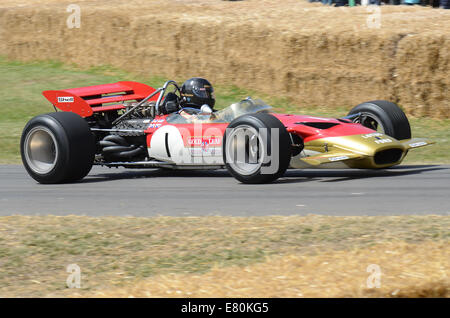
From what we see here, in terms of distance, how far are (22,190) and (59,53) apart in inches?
502

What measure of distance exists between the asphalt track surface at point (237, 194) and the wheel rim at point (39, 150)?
26 centimetres

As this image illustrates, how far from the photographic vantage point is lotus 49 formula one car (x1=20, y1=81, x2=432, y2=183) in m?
8.63

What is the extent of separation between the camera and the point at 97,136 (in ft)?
34.4

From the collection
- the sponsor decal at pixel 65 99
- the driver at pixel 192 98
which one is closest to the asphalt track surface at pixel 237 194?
the driver at pixel 192 98

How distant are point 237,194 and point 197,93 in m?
2.25

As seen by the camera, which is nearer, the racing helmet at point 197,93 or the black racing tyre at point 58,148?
the black racing tyre at point 58,148

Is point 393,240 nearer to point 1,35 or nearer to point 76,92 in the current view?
point 76,92

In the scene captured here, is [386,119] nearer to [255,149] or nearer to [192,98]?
[255,149]

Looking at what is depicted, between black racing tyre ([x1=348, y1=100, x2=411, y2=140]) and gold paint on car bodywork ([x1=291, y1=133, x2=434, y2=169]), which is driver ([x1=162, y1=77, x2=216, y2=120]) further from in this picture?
black racing tyre ([x1=348, y1=100, x2=411, y2=140])

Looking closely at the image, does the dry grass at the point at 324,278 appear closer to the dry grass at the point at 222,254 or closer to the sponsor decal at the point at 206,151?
the dry grass at the point at 222,254

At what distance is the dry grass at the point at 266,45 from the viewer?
14766 millimetres

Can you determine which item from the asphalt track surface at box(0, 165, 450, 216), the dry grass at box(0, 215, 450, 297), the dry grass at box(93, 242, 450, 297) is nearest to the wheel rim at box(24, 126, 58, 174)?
the asphalt track surface at box(0, 165, 450, 216)

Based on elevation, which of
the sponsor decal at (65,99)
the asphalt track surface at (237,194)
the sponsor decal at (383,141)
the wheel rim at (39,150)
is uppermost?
the sponsor decal at (65,99)
